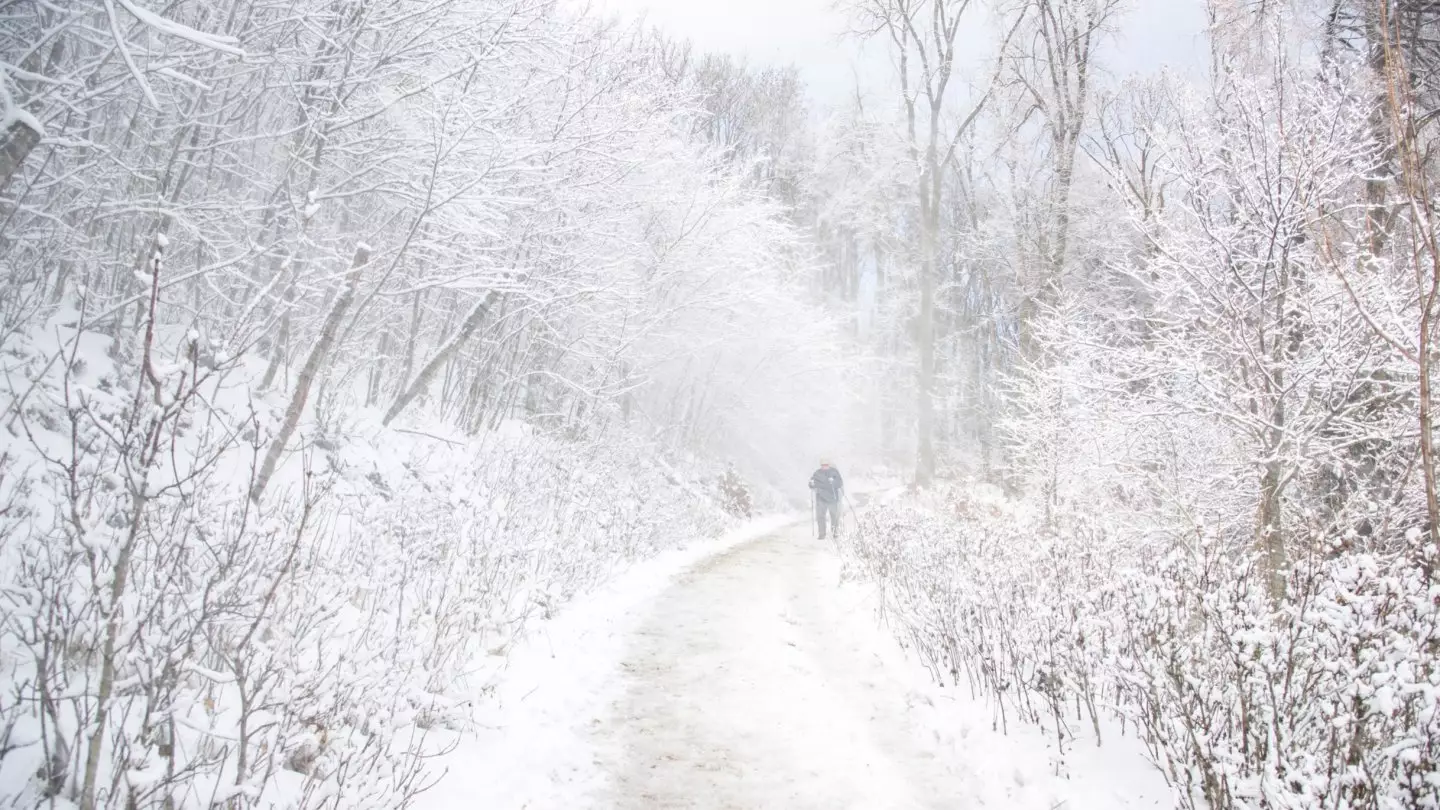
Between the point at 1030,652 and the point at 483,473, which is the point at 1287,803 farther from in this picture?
the point at 483,473

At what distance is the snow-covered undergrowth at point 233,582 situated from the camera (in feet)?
7.70

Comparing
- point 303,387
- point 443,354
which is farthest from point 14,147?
point 443,354

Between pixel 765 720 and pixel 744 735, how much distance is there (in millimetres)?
300

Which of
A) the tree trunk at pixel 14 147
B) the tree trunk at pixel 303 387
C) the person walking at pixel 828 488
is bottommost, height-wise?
the person walking at pixel 828 488

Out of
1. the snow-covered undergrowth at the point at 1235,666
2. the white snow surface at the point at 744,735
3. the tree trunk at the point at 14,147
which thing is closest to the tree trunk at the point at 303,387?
the tree trunk at the point at 14,147

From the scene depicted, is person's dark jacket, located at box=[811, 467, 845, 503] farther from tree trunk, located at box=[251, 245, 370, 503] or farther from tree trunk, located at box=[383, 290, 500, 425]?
tree trunk, located at box=[251, 245, 370, 503]

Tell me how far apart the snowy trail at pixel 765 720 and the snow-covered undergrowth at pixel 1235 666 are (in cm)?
68

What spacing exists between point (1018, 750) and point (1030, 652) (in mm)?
766

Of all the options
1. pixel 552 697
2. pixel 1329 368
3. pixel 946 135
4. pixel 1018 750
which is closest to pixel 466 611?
pixel 552 697

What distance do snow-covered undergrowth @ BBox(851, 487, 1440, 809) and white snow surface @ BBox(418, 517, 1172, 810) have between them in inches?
10.9

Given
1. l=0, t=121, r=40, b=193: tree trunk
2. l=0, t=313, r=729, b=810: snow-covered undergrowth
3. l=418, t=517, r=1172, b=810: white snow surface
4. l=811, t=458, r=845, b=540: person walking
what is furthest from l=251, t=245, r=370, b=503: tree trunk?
l=811, t=458, r=845, b=540: person walking

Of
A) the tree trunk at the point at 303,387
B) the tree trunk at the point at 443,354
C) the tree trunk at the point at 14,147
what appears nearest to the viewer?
the tree trunk at the point at 14,147

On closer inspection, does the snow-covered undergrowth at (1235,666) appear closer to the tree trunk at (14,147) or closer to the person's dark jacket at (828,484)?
the tree trunk at (14,147)

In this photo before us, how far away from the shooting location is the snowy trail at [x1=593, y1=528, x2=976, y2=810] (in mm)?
3758
